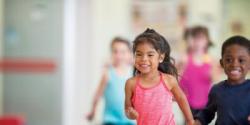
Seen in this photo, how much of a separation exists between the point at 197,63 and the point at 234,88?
1098mm

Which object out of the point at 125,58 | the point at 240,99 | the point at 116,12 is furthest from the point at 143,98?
the point at 116,12

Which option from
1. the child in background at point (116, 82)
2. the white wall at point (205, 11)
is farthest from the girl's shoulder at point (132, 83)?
the white wall at point (205, 11)

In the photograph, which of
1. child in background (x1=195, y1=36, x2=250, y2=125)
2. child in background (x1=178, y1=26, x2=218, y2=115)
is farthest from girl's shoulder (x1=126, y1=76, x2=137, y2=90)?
child in background (x1=178, y1=26, x2=218, y2=115)

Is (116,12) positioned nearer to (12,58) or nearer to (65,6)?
(65,6)

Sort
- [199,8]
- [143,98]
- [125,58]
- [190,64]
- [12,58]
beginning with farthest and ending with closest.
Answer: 1. [12,58]
2. [199,8]
3. [125,58]
4. [190,64]
5. [143,98]

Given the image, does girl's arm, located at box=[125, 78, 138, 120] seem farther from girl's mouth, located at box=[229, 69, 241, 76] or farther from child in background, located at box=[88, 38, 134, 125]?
child in background, located at box=[88, 38, 134, 125]

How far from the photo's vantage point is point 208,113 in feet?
3.84

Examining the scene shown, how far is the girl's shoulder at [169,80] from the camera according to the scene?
1075 mm

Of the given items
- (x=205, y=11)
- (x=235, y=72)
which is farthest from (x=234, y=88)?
(x=205, y=11)

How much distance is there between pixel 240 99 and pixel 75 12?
3.24 meters

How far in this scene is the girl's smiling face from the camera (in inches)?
41.9

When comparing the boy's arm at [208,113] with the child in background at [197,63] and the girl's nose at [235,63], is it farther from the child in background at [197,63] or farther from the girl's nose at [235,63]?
the child in background at [197,63]

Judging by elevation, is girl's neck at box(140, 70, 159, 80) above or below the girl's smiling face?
below

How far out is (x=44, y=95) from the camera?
4.32 metres
